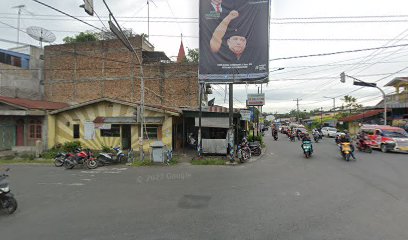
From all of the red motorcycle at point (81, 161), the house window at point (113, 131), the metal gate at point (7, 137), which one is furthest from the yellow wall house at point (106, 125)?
the red motorcycle at point (81, 161)

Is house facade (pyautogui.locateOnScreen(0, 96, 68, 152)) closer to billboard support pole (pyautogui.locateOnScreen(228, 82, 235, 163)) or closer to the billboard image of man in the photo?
the billboard image of man

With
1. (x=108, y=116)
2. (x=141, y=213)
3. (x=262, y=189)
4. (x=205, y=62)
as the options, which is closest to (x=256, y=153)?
(x=205, y=62)

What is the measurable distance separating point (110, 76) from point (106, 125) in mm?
9426

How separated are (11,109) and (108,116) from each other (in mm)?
7681

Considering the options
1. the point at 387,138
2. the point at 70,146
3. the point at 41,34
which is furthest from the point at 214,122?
the point at 41,34

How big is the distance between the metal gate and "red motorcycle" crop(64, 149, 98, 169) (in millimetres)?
11108

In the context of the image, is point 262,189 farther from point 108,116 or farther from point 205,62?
point 108,116

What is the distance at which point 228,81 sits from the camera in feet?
55.0

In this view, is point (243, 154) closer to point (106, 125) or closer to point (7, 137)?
point (106, 125)

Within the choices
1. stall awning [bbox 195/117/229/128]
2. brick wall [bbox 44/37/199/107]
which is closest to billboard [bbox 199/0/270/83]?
stall awning [bbox 195/117/229/128]

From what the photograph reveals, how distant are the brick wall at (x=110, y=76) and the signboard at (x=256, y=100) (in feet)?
19.5

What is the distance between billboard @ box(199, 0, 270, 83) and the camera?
16.3 m

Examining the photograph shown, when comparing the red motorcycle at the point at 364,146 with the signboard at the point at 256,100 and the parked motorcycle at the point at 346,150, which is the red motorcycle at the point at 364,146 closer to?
the parked motorcycle at the point at 346,150

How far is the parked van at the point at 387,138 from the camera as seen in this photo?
Result: 18.6 meters
